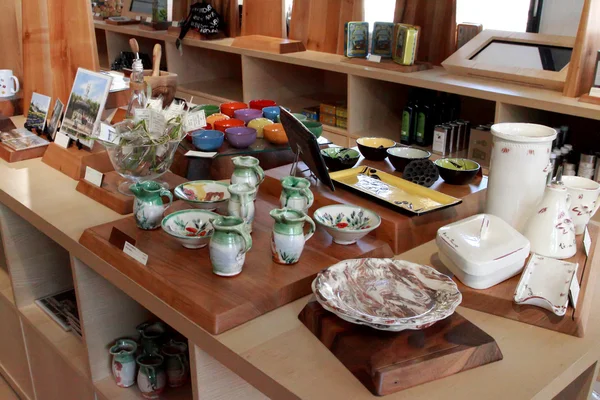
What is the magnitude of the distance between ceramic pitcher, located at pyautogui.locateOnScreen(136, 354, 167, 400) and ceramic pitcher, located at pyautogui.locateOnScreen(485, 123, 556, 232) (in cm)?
94

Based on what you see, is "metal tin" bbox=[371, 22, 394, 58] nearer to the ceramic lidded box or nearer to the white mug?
the white mug

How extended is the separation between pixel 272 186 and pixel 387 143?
427 mm

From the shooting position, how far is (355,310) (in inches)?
41.6

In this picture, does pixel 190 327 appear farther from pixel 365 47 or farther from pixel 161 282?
pixel 365 47

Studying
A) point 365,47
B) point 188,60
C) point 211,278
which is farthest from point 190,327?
point 188,60

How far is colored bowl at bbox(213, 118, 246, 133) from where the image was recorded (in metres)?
2.00

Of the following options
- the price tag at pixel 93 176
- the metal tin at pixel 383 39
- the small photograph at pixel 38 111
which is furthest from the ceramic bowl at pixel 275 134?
the metal tin at pixel 383 39

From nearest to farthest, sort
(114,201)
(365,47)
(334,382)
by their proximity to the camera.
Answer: (334,382), (114,201), (365,47)

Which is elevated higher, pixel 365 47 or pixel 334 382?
pixel 365 47

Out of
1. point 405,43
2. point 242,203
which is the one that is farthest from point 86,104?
point 405,43

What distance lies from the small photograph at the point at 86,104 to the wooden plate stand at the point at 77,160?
56mm

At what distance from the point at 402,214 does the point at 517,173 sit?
27 cm

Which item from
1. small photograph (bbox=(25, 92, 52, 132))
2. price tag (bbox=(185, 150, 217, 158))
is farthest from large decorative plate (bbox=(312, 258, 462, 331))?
small photograph (bbox=(25, 92, 52, 132))

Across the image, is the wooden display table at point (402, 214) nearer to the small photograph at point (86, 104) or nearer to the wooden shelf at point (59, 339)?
the small photograph at point (86, 104)
